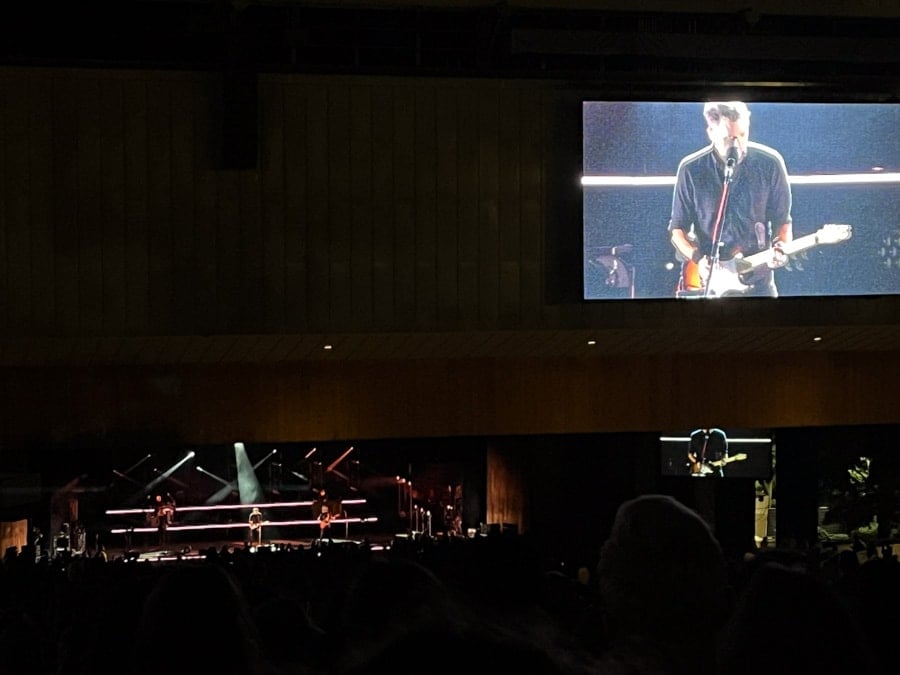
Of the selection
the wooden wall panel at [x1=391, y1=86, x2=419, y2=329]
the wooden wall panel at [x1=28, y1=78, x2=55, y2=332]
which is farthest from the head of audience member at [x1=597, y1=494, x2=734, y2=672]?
→ the wooden wall panel at [x1=28, y1=78, x2=55, y2=332]

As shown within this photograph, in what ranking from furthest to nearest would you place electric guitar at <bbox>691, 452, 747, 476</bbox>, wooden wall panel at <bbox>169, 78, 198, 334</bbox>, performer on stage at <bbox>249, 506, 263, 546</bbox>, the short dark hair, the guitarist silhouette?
performer on stage at <bbox>249, 506, 263, 546</bbox>, electric guitar at <bbox>691, 452, 747, 476</bbox>, the guitarist silhouette, the short dark hair, wooden wall panel at <bbox>169, 78, 198, 334</bbox>

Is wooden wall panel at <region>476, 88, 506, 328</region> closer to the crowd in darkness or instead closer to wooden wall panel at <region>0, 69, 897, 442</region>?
wooden wall panel at <region>0, 69, 897, 442</region>

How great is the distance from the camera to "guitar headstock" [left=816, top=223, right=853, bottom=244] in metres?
8.73

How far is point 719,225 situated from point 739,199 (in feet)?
0.79

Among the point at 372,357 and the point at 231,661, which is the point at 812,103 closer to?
the point at 372,357

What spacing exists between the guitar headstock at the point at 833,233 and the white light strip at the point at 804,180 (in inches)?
12.4

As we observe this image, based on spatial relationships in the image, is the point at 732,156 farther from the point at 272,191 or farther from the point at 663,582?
the point at 663,582

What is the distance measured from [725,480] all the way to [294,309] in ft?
19.0

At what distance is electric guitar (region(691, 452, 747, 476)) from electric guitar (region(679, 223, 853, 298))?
3.31 meters

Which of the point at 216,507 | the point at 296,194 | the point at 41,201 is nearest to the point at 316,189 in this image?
the point at 296,194

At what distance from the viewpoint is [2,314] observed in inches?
310

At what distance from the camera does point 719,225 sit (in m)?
8.60

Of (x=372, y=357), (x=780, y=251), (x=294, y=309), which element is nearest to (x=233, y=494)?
(x=372, y=357)

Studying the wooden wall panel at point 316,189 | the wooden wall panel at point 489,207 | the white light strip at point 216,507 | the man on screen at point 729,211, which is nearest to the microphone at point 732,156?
the man on screen at point 729,211
